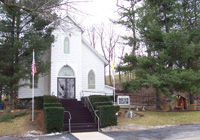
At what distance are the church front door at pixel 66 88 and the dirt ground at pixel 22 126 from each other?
5.93m

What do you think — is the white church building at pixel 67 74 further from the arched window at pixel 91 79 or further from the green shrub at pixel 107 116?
the green shrub at pixel 107 116

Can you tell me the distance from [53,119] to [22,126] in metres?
2.34

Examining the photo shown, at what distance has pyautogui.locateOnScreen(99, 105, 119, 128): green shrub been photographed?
14539 millimetres

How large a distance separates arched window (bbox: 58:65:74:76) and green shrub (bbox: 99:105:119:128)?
8.43 meters

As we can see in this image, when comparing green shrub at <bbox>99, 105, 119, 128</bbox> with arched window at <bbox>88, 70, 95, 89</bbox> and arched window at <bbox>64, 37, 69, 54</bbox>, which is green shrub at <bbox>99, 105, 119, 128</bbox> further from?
arched window at <bbox>64, 37, 69, 54</bbox>

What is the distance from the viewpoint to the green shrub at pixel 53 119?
1313 cm

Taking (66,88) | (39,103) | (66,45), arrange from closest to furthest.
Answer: (39,103) < (66,88) < (66,45)

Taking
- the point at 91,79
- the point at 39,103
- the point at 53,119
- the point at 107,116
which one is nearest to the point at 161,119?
the point at 107,116

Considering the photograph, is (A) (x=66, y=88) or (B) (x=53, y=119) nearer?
(B) (x=53, y=119)

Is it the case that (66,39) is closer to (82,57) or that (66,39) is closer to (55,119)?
(82,57)

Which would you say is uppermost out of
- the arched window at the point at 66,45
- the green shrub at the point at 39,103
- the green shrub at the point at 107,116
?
the arched window at the point at 66,45

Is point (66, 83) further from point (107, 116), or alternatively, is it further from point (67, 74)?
point (107, 116)

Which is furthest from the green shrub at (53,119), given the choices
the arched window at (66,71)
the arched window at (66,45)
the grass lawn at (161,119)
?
the arched window at (66,45)

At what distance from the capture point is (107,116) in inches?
578
